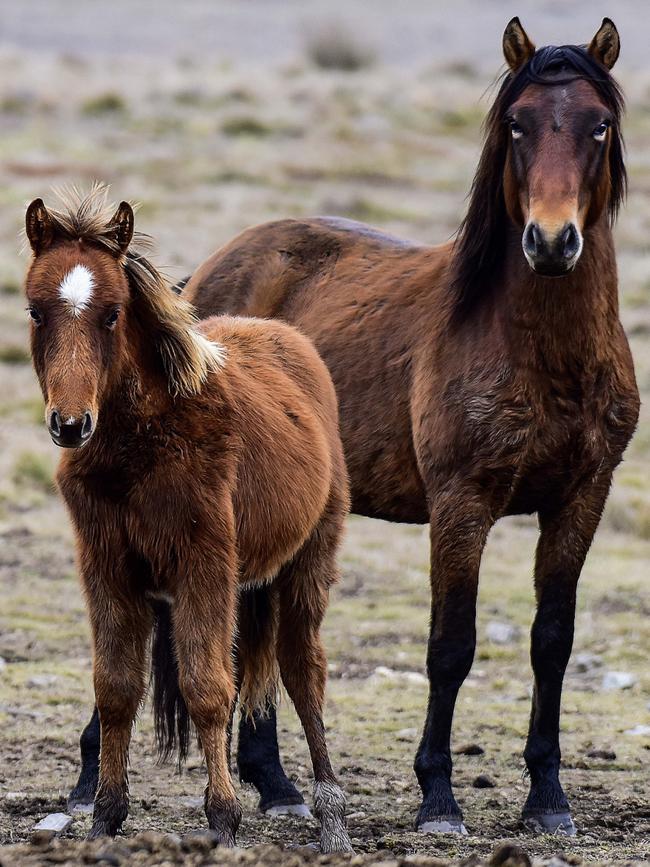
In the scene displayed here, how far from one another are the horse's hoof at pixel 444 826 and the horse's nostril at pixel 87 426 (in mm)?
2247

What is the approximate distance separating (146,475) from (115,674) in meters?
0.70

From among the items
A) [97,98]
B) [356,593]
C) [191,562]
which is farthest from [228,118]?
[191,562]

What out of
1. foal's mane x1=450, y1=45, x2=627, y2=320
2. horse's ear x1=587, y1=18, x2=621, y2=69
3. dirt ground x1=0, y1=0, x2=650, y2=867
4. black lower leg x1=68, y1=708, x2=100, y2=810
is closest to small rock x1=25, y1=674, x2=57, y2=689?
dirt ground x1=0, y1=0, x2=650, y2=867

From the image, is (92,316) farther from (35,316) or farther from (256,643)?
(256,643)

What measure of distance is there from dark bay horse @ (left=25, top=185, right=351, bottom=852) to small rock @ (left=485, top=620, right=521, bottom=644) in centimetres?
374

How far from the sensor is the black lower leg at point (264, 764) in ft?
19.3

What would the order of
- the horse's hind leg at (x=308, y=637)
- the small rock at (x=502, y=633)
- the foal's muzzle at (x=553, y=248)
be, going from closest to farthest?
1. the foal's muzzle at (x=553, y=248)
2. the horse's hind leg at (x=308, y=637)
3. the small rock at (x=502, y=633)

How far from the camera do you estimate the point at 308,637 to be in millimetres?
5355

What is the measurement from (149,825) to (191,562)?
134cm

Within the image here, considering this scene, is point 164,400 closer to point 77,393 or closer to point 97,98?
point 77,393

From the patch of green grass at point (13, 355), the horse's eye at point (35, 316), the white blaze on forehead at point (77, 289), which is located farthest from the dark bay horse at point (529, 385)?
the patch of green grass at point (13, 355)

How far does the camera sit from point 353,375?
6.52 meters

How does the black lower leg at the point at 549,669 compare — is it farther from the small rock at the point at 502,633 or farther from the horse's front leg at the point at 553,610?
the small rock at the point at 502,633

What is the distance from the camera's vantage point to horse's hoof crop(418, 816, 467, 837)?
210 inches
